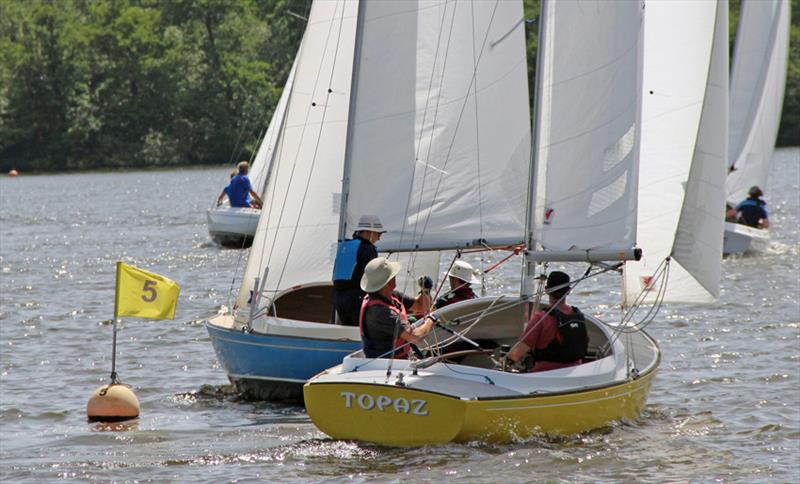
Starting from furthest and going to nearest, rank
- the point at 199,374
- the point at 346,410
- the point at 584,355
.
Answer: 1. the point at 199,374
2. the point at 584,355
3. the point at 346,410

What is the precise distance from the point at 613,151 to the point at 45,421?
5.90 metres

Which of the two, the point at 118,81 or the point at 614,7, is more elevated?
the point at 118,81

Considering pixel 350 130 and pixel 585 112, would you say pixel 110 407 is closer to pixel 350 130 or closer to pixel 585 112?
pixel 350 130

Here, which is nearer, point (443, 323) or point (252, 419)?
point (443, 323)

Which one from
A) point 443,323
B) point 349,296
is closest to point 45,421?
point 349,296

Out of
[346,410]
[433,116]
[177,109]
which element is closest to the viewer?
[346,410]

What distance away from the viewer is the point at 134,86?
9012 centimetres

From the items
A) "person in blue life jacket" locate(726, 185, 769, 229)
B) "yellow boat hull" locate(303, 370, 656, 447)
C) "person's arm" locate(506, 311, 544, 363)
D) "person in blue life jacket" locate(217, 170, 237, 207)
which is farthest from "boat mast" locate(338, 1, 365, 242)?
"person in blue life jacket" locate(217, 170, 237, 207)

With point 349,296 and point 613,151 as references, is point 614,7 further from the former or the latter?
point 349,296

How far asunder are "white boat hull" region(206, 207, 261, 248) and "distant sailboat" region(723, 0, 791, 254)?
9677mm

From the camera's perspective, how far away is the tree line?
284ft

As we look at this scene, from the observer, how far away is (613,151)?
13.3 meters

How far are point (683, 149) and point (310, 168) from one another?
161 inches

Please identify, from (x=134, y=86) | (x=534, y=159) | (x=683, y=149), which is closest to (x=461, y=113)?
(x=534, y=159)
